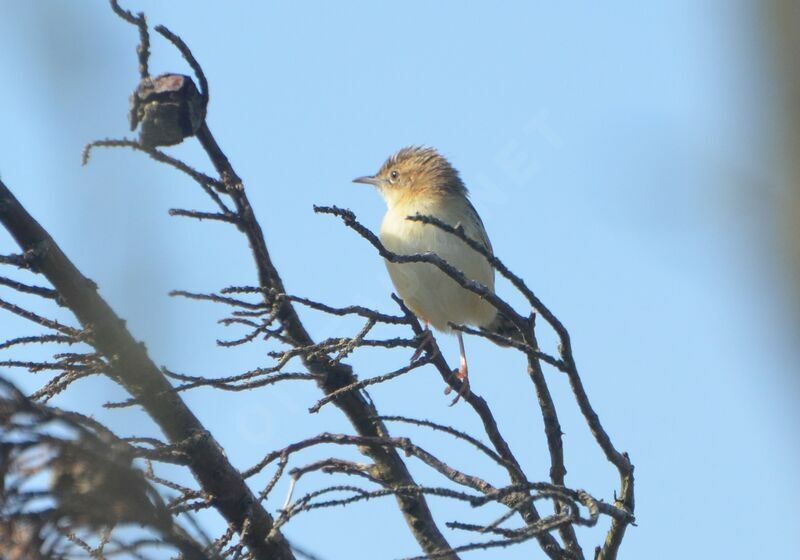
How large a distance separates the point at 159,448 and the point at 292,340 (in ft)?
4.39

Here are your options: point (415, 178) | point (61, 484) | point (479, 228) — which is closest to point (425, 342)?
point (61, 484)

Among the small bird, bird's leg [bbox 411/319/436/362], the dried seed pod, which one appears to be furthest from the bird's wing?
the dried seed pod

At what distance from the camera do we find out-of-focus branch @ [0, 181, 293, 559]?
129 inches

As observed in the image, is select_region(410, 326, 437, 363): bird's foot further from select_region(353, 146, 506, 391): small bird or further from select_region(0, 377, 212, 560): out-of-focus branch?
select_region(0, 377, 212, 560): out-of-focus branch

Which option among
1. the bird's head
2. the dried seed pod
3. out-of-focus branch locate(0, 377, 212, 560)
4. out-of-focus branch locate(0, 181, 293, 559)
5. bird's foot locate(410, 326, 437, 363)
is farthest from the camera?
the bird's head

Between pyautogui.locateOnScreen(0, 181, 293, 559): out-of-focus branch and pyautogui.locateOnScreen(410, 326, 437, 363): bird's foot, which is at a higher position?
pyautogui.locateOnScreen(410, 326, 437, 363): bird's foot

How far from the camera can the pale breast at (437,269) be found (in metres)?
6.98

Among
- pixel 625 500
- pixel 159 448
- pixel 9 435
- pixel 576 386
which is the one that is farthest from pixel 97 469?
pixel 625 500

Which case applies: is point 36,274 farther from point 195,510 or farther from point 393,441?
point 393,441

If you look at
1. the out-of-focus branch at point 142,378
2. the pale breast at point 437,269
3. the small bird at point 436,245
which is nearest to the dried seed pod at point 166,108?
the out-of-focus branch at point 142,378

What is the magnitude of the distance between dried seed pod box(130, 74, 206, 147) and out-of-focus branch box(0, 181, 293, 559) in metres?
0.45

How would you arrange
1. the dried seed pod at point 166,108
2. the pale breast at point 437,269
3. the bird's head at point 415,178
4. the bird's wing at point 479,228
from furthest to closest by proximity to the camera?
the bird's head at point 415,178 → the bird's wing at point 479,228 → the pale breast at point 437,269 → the dried seed pod at point 166,108

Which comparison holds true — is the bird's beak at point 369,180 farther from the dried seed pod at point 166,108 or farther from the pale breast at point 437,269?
the dried seed pod at point 166,108

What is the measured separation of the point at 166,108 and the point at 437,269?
3905 mm
